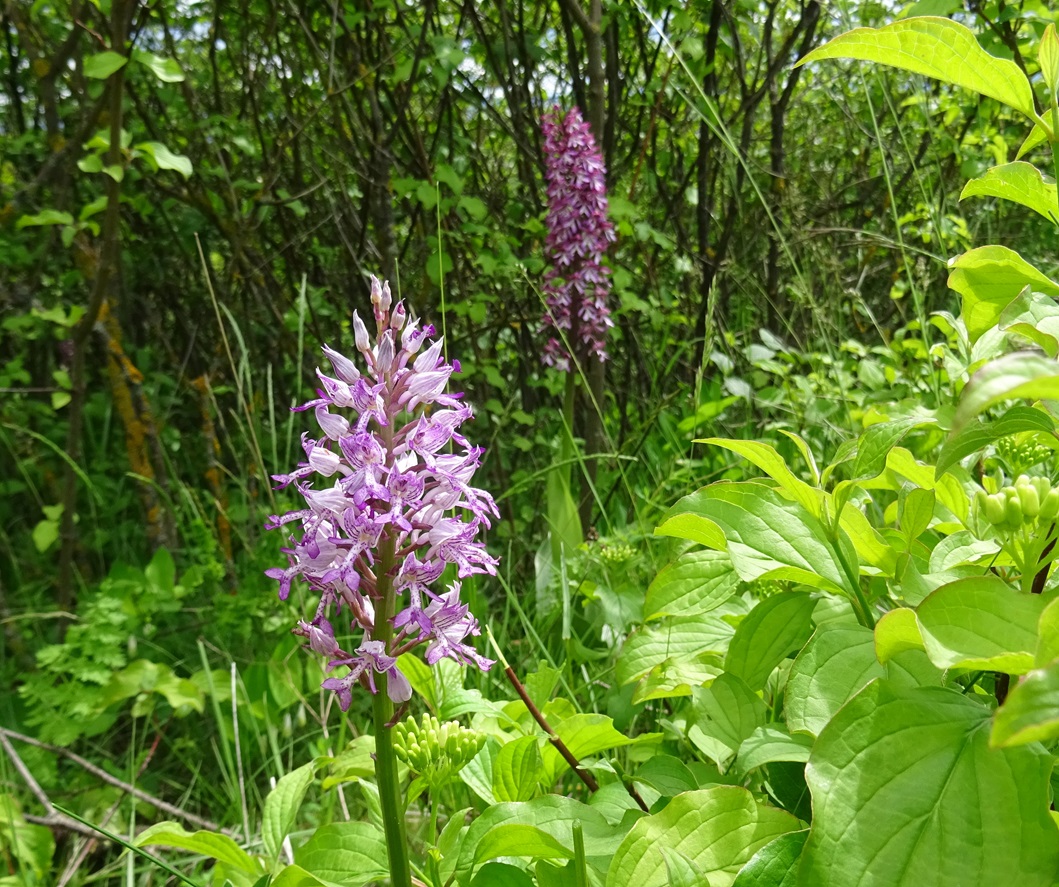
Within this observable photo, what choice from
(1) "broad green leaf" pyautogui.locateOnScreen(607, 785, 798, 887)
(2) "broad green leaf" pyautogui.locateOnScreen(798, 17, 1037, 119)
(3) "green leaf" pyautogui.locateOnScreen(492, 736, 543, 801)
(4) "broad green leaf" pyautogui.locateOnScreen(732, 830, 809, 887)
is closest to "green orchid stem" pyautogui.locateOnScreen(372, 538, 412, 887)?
(3) "green leaf" pyautogui.locateOnScreen(492, 736, 543, 801)

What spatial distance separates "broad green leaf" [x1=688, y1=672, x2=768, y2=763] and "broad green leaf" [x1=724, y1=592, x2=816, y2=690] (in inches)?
0.7

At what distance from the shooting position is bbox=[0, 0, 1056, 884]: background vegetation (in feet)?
6.19

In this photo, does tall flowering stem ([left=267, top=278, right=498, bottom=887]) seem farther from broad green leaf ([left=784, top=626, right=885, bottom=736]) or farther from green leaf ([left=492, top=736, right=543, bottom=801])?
broad green leaf ([left=784, top=626, right=885, bottom=736])

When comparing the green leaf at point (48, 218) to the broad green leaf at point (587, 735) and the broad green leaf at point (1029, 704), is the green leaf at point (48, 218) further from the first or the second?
the broad green leaf at point (1029, 704)

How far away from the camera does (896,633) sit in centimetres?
54

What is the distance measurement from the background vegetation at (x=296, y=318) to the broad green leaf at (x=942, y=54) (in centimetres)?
70

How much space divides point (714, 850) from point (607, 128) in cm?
282

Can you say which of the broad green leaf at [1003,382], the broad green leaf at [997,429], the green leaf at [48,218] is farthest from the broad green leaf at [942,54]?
the green leaf at [48,218]

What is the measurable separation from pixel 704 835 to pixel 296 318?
8.74ft

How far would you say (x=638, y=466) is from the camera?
3.18m

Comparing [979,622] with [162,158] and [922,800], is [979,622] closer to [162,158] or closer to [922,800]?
[922,800]

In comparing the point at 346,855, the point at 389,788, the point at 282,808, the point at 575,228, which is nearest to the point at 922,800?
the point at 389,788

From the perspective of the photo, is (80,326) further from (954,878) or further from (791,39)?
(791,39)

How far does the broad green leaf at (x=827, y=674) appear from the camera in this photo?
24.9 inches
